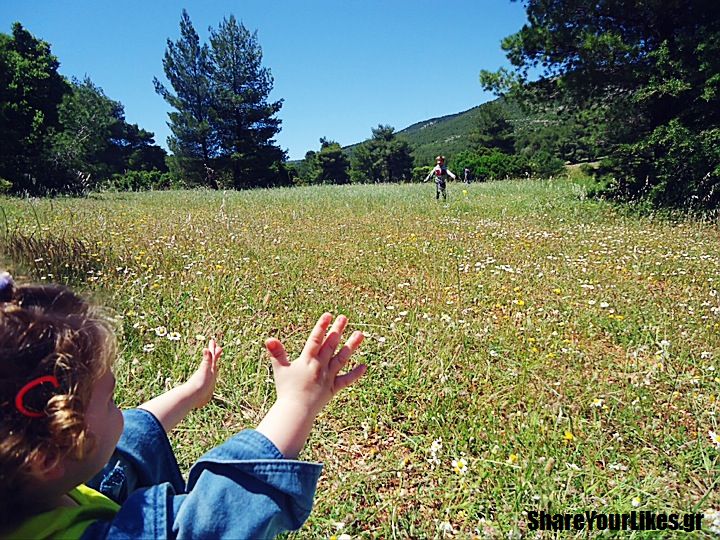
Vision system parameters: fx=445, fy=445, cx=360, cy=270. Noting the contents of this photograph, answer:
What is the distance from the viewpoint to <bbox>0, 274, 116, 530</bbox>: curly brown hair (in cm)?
77

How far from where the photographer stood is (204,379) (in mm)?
1606

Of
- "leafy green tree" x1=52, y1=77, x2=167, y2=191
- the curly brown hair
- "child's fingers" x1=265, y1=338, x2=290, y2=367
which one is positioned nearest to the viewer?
the curly brown hair

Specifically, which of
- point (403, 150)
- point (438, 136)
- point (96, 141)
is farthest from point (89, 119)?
point (438, 136)

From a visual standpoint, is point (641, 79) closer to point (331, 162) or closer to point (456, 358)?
point (456, 358)

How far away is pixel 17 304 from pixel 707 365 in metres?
3.07

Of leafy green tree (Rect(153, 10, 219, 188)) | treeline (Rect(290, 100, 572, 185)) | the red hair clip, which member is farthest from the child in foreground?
treeline (Rect(290, 100, 572, 185))

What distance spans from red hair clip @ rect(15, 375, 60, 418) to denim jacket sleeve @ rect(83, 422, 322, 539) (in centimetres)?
25

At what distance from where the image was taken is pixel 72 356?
0.88 metres

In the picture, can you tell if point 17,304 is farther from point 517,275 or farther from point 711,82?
point 711,82

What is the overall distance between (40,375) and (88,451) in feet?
0.64

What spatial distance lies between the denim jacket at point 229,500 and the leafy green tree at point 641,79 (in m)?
8.37

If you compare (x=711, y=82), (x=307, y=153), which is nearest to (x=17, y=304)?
(x=711, y=82)

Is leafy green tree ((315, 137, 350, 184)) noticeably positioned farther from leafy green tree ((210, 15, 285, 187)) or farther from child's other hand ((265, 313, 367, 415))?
child's other hand ((265, 313, 367, 415))

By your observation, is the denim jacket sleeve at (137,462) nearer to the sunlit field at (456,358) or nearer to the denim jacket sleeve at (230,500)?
the denim jacket sleeve at (230,500)
